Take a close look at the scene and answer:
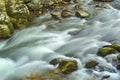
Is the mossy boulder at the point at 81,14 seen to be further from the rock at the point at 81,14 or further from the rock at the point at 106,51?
the rock at the point at 106,51

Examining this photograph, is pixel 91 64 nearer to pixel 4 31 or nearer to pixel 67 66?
pixel 67 66

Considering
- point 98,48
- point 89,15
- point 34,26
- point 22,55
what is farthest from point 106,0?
point 22,55

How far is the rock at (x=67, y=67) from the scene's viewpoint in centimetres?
798

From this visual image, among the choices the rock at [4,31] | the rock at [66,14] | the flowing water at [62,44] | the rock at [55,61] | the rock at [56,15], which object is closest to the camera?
the flowing water at [62,44]

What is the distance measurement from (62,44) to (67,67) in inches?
88.8

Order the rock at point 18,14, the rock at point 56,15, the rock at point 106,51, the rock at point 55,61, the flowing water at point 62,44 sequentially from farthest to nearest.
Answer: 1. the rock at point 56,15
2. the rock at point 18,14
3. the rock at point 106,51
4. the rock at point 55,61
5. the flowing water at point 62,44

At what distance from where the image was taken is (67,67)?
26.3ft

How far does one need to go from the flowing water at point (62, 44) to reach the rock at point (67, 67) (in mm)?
151

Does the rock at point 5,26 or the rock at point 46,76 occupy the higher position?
the rock at point 5,26

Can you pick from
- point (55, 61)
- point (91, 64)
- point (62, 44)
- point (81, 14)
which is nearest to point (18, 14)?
point (62, 44)

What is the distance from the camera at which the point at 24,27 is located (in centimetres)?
1134

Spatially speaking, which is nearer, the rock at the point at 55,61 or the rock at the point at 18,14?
the rock at the point at 55,61

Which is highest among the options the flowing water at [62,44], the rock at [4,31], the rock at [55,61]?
the rock at [4,31]

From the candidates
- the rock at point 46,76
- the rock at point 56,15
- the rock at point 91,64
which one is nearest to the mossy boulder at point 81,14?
Answer: the rock at point 56,15
